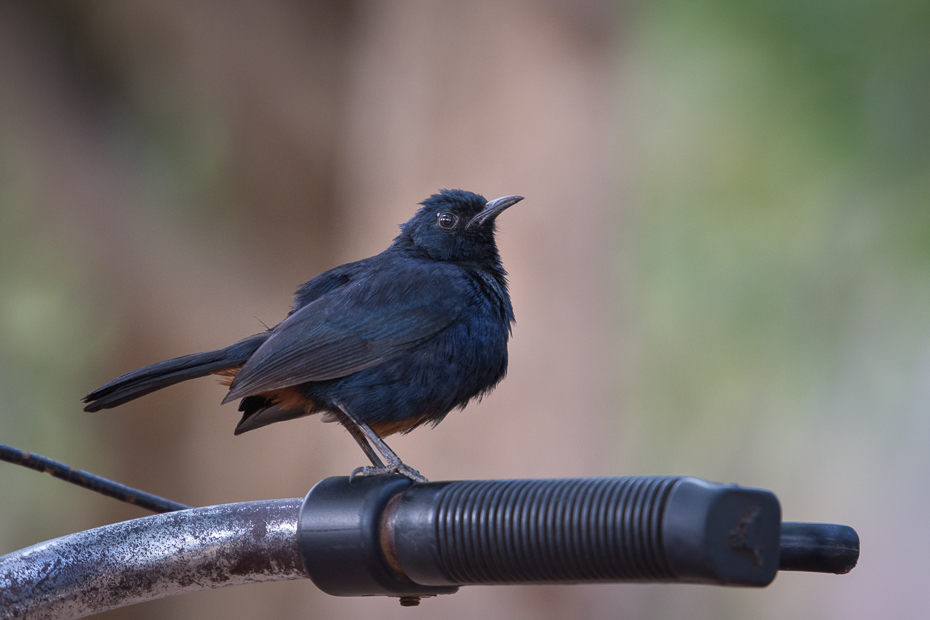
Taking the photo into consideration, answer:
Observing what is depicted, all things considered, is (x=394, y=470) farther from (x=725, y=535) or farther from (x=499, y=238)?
(x=499, y=238)

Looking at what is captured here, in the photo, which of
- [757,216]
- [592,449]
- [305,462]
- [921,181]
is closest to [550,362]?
[592,449]

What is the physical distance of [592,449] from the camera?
197 inches

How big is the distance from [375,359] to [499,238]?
285cm

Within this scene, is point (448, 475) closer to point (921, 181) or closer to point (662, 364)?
point (662, 364)

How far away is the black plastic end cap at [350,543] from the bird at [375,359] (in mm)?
479

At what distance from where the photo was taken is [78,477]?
1886 mm

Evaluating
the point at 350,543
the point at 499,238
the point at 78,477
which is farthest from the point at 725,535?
the point at 499,238

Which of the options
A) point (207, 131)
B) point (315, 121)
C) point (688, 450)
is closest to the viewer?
point (207, 131)

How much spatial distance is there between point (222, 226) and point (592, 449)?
2573 millimetres

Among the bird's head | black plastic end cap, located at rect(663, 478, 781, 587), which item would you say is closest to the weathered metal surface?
black plastic end cap, located at rect(663, 478, 781, 587)

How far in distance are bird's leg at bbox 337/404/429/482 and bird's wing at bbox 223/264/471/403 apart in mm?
138

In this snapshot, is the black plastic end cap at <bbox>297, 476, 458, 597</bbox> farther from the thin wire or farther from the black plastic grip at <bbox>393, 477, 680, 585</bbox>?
the thin wire

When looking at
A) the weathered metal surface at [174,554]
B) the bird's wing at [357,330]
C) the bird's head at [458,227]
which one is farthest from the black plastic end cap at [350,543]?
→ the bird's head at [458,227]

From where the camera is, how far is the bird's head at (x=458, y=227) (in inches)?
104
